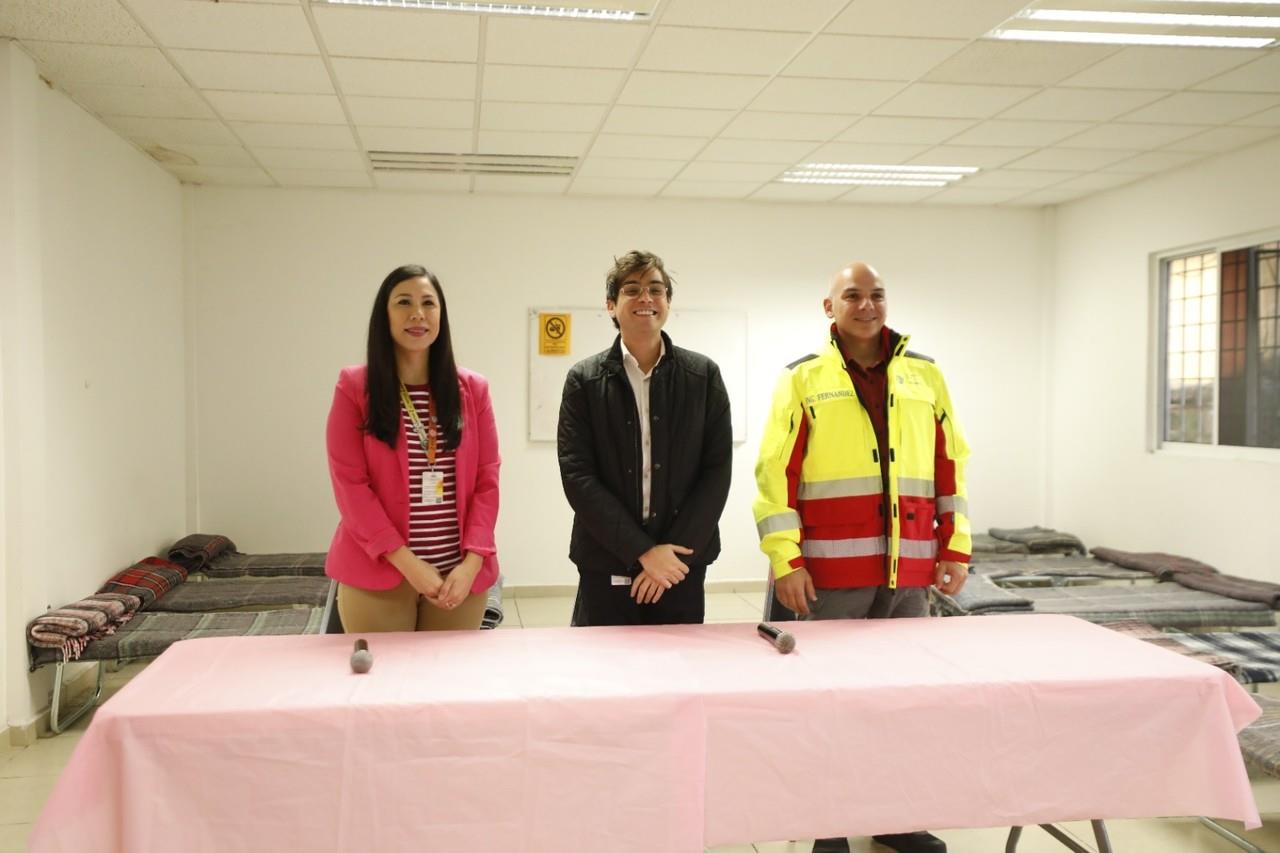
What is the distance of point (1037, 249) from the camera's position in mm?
6773

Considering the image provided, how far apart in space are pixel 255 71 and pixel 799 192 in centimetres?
350

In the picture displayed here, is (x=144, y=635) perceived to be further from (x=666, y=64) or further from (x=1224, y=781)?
(x=1224, y=781)

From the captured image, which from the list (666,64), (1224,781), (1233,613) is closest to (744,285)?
(666,64)

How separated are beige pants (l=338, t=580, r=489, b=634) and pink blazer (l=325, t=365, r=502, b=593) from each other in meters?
0.03

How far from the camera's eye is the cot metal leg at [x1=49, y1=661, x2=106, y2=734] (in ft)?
12.0

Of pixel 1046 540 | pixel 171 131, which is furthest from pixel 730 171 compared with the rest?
pixel 1046 540

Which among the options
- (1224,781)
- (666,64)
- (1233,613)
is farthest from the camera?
(1233,613)

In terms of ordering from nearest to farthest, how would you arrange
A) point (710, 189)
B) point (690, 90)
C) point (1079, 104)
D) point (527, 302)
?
point (690, 90) < point (1079, 104) < point (710, 189) < point (527, 302)

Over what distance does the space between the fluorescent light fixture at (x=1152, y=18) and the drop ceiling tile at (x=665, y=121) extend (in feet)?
4.86

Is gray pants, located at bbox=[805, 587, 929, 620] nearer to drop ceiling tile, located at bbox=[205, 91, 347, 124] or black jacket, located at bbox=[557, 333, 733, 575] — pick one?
black jacket, located at bbox=[557, 333, 733, 575]

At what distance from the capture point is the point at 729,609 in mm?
5922

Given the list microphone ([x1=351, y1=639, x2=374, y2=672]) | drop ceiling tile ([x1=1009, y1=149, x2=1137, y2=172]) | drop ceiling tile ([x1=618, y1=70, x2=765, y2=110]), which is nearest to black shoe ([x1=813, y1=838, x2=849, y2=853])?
microphone ([x1=351, y1=639, x2=374, y2=672])

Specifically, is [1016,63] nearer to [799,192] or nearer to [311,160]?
[799,192]

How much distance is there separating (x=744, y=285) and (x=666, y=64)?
2830 millimetres
